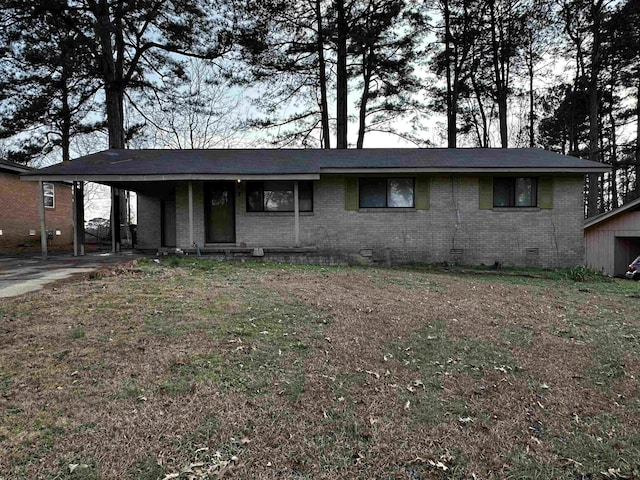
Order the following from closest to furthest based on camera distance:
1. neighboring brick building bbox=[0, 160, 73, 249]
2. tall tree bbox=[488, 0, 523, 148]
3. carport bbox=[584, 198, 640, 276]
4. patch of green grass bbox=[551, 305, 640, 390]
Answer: patch of green grass bbox=[551, 305, 640, 390] → carport bbox=[584, 198, 640, 276] → neighboring brick building bbox=[0, 160, 73, 249] → tall tree bbox=[488, 0, 523, 148]

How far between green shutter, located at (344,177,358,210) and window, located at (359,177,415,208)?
0.23m

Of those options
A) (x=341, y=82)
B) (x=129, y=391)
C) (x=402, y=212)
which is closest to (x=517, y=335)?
(x=129, y=391)

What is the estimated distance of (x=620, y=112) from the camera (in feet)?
71.3

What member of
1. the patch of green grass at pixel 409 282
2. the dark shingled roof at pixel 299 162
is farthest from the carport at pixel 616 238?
the patch of green grass at pixel 409 282

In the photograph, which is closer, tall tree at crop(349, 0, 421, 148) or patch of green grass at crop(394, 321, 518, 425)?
patch of green grass at crop(394, 321, 518, 425)

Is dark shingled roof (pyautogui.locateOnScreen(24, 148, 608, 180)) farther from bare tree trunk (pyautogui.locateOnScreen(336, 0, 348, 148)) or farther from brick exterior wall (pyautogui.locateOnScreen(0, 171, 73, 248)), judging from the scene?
brick exterior wall (pyautogui.locateOnScreen(0, 171, 73, 248))

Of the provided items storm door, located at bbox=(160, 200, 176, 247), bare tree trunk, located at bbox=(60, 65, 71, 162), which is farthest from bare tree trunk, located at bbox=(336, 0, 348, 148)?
bare tree trunk, located at bbox=(60, 65, 71, 162)

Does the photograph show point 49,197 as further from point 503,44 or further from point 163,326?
point 503,44

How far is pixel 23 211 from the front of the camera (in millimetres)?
16719

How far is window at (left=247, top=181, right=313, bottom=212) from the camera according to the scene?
1216 centimetres

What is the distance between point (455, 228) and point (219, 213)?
7.31 m

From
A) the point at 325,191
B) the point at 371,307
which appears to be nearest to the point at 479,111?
the point at 325,191

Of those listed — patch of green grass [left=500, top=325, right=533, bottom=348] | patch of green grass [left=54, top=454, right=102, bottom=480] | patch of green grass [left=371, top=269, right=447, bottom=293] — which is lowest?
patch of green grass [left=500, top=325, right=533, bottom=348]

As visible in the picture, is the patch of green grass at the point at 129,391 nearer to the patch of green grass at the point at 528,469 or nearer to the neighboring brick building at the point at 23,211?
the patch of green grass at the point at 528,469
